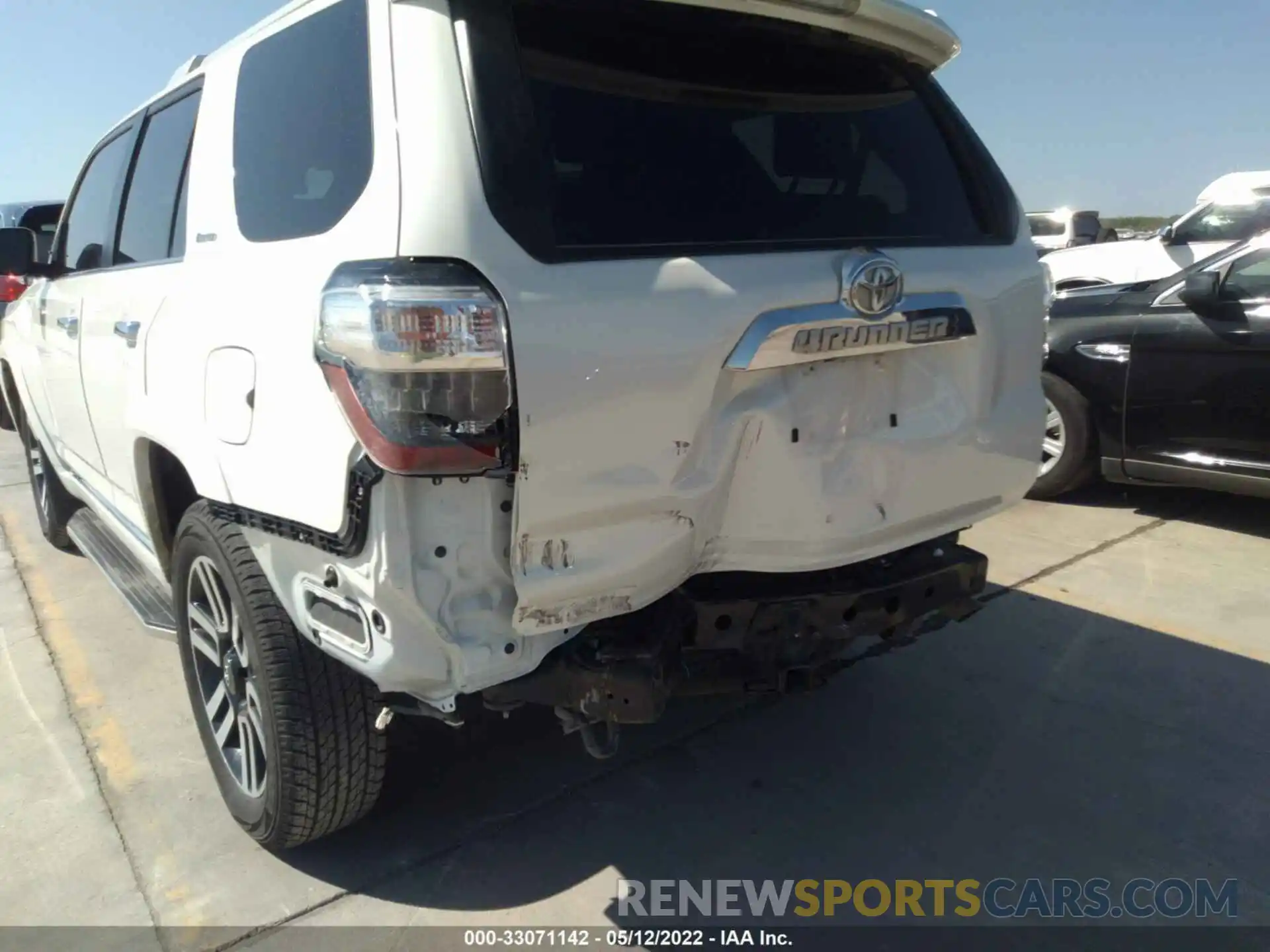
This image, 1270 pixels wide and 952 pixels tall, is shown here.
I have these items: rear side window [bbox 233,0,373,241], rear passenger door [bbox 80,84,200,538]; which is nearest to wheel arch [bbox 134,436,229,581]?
rear passenger door [bbox 80,84,200,538]

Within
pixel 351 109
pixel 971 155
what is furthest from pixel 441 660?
pixel 971 155

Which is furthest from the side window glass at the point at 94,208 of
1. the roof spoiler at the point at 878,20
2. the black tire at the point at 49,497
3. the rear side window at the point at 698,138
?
the roof spoiler at the point at 878,20

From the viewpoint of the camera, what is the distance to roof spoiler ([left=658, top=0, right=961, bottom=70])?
89.4 inches

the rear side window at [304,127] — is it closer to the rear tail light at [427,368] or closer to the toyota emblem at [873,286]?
the rear tail light at [427,368]

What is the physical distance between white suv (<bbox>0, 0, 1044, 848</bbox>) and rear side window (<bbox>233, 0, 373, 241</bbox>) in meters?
0.01

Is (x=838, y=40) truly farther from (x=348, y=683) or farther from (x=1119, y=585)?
(x=1119, y=585)

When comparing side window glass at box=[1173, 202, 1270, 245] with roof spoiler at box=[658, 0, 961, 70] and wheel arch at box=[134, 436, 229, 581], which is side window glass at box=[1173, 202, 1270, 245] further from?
wheel arch at box=[134, 436, 229, 581]

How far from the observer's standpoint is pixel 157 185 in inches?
128

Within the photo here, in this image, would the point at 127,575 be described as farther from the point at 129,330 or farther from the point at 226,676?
the point at 226,676

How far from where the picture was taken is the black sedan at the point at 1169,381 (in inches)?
194

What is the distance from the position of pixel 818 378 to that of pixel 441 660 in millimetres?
997

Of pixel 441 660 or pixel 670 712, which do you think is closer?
pixel 441 660

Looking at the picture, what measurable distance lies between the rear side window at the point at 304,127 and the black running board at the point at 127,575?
4.42 feet

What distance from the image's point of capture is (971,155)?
110 inches
